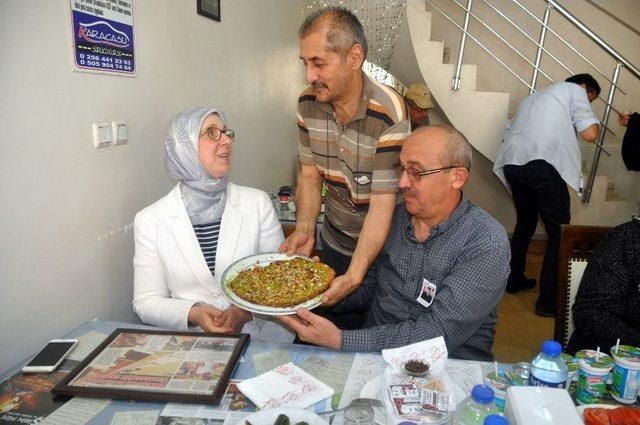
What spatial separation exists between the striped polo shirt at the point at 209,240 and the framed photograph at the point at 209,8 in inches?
48.0

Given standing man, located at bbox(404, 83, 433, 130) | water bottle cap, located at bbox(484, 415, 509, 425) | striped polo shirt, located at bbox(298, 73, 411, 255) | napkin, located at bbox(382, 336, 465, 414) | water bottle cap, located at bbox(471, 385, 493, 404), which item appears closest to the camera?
water bottle cap, located at bbox(484, 415, 509, 425)

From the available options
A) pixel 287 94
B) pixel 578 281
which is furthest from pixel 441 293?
pixel 287 94

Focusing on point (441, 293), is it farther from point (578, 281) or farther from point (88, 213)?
point (88, 213)

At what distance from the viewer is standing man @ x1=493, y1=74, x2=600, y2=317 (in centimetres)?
331

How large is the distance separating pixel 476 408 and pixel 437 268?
550 mm

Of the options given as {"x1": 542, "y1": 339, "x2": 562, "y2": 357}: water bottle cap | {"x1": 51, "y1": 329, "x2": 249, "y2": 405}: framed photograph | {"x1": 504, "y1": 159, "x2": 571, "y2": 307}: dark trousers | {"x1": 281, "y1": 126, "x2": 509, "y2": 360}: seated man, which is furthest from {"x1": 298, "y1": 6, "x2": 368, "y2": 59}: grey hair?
{"x1": 504, "y1": 159, "x2": 571, "y2": 307}: dark trousers

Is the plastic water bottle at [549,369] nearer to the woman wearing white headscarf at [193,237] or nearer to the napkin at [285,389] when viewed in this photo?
the napkin at [285,389]

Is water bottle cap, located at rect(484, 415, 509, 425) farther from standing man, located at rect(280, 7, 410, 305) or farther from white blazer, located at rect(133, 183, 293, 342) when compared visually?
white blazer, located at rect(133, 183, 293, 342)

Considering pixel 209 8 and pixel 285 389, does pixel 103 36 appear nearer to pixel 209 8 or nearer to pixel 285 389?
pixel 209 8

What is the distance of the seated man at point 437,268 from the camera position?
1.37 meters

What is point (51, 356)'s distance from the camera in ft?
4.18

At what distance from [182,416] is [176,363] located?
18cm

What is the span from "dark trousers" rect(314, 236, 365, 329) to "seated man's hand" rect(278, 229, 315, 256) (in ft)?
0.58

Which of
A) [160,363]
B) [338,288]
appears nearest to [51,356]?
[160,363]
